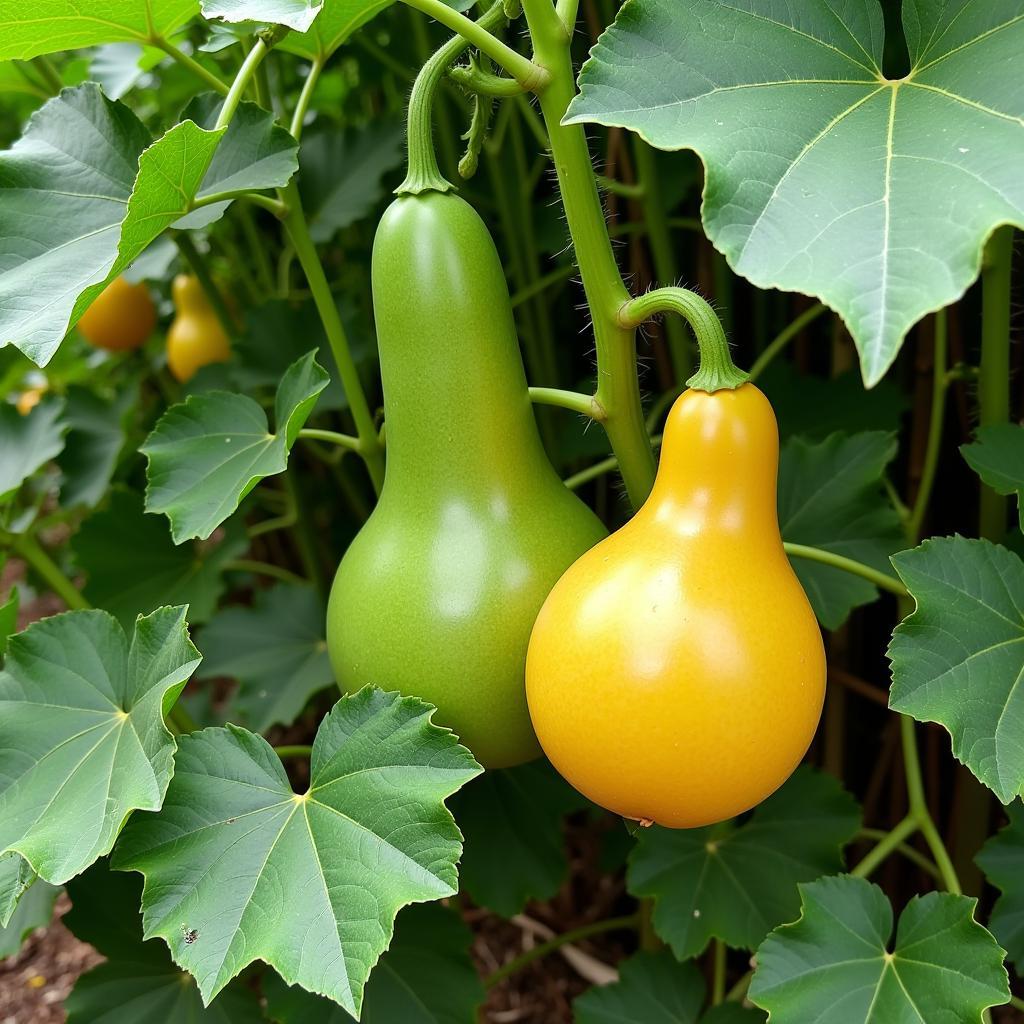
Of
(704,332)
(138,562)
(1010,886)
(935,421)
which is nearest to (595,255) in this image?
(704,332)

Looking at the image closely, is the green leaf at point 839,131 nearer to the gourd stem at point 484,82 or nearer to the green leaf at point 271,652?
the gourd stem at point 484,82

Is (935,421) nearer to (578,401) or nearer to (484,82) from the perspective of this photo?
(578,401)

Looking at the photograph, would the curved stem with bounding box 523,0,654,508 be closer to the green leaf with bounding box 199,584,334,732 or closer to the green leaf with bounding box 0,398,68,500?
the green leaf with bounding box 199,584,334,732

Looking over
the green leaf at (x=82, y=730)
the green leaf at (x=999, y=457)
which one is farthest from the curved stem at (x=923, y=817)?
the green leaf at (x=82, y=730)

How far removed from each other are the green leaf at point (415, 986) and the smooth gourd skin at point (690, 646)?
1.48ft

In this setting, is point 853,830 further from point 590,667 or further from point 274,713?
point 274,713

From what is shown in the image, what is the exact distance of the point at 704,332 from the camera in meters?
0.62

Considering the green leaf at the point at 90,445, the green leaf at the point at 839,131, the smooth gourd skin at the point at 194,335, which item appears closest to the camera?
the green leaf at the point at 839,131

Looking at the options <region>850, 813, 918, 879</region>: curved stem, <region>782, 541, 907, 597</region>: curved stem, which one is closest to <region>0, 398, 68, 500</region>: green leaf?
<region>782, 541, 907, 597</region>: curved stem

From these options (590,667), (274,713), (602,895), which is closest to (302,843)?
(590,667)

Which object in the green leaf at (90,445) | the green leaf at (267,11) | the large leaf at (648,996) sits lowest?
the large leaf at (648,996)

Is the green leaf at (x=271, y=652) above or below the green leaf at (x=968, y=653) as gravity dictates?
below

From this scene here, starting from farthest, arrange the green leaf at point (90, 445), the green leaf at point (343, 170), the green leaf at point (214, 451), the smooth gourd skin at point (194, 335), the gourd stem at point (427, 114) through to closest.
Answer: the smooth gourd skin at point (194, 335)
the green leaf at point (90, 445)
the green leaf at point (343, 170)
the green leaf at point (214, 451)
the gourd stem at point (427, 114)

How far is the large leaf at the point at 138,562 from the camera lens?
128 cm
